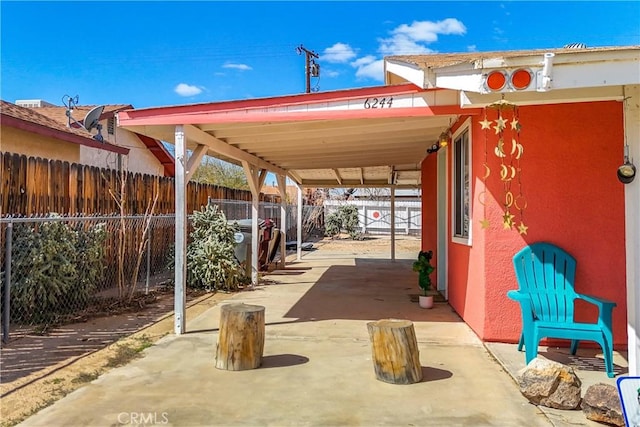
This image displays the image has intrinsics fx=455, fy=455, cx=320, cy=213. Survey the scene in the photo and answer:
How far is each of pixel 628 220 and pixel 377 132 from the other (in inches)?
134

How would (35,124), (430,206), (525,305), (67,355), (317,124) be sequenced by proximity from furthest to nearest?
(430,206) < (35,124) < (317,124) < (67,355) < (525,305)

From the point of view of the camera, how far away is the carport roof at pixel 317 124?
4.68 metres

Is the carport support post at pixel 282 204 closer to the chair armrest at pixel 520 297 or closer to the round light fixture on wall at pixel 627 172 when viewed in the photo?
the chair armrest at pixel 520 297

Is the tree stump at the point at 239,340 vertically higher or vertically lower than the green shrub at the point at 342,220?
lower

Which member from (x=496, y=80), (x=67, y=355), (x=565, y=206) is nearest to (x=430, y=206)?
(x=565, y=206)

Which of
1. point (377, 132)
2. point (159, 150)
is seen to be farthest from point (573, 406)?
point (159, 150)

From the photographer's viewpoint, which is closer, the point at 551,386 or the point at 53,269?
the point at 551,386

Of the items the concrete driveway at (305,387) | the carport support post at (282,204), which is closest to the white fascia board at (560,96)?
the concrete driveway at (305,387)

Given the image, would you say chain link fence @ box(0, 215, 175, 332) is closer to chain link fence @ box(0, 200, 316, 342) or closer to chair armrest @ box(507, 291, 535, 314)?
chain link fence @ box(0, 200, 316, 342)

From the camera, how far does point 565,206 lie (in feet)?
15.6

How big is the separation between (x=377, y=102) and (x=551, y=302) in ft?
8.50

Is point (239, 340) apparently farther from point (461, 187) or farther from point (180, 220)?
point (461, 187)

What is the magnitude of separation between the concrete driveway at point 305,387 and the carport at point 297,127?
130 centimetres

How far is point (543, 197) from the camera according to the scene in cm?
477
